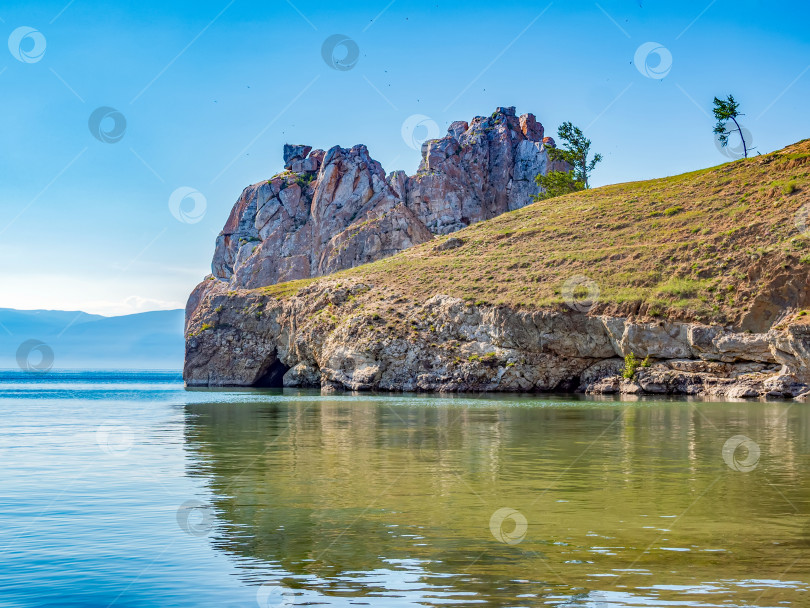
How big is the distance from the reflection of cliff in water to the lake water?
0.08 m

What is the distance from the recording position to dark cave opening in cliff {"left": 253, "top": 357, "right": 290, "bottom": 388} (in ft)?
423

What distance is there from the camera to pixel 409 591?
11.5 metres

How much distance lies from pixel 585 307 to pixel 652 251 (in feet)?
45.9

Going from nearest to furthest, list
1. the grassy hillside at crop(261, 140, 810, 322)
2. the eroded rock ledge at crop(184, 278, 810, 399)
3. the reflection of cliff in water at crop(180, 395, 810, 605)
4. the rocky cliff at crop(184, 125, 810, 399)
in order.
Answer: the reflection of cliff in water at crop(180, 395, 810, 605)
the eroded rock ledge at crop(184, 278, 810, 399)
the rocky cliff at crop(184, 125, 810, 399)
the grassy hillside at crop(261, 140, 810, 322)

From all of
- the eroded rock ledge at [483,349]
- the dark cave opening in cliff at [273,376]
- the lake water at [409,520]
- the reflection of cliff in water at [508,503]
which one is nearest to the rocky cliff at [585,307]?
the eroded rock ledge at [483,349]

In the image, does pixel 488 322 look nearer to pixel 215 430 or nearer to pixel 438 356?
pixel 438 356

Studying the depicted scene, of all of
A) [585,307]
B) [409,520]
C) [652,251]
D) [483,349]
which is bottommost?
[409,520]

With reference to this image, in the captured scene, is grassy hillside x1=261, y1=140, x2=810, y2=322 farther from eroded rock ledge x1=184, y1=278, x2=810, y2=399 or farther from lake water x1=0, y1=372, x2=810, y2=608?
lake water x1=0, y1=372, x2=810, y2=608

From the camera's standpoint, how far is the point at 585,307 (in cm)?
8812

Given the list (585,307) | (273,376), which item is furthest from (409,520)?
(273,376)

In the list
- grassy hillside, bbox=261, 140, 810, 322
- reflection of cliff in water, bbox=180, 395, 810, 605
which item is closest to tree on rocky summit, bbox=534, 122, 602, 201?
grassy hillside, bbox=261, 140, 810, 322

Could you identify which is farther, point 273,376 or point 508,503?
point 273,376

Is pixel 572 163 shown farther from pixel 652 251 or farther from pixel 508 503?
pixel 508 503

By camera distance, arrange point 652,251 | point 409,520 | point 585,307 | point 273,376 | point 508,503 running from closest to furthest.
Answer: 1. point 409,520
2. point 508,503
3. point 585,307
4. point 652,251
5. point 273,376
